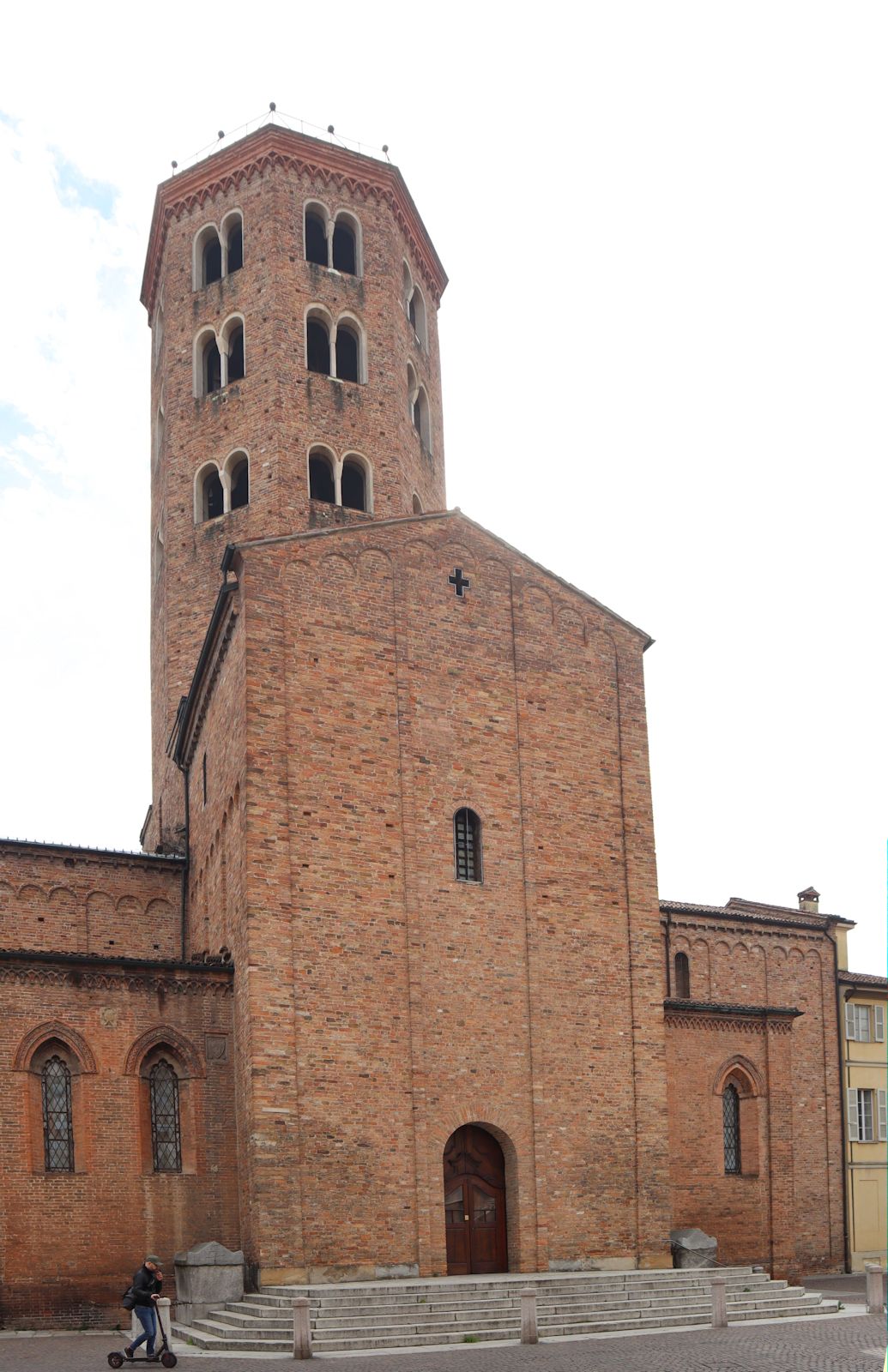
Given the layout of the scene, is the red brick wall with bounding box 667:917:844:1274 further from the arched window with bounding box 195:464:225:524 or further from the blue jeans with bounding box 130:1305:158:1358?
the arched window with bounding box 195:464:225:524

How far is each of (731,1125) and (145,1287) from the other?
1395cm

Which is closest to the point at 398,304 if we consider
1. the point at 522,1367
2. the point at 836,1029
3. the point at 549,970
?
the point at 549,970

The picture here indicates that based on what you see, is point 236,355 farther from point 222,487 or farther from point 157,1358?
point 157,1358

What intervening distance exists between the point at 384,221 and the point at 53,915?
18681mm

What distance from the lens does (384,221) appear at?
3647 cm

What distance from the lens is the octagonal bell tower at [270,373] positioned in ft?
110

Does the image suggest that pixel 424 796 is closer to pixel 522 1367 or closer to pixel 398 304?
pixel 522 1367

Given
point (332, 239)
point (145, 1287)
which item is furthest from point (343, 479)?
point (145, 1287)

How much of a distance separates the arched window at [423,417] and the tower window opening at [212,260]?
572 cm

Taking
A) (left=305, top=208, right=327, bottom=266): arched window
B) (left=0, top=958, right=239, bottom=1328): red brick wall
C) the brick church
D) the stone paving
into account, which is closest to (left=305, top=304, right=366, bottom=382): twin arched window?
(left=305, top=208, right=327, bottom=266): arched window

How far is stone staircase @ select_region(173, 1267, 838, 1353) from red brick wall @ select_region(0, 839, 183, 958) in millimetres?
10049

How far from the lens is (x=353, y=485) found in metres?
34.2

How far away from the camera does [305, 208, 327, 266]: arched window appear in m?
35.4

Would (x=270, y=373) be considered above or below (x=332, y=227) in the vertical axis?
below
